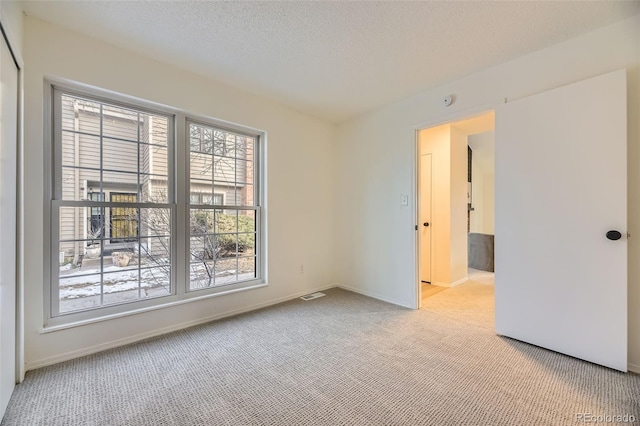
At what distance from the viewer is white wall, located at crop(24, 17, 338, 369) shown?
6.30 feet

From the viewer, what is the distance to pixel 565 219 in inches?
80.9

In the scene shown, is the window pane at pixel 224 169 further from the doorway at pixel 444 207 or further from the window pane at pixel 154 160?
the doorway at pixel 444 207

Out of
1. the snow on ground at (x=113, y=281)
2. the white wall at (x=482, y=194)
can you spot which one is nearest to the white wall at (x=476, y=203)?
Result: the white wall at (x=482, y=194)

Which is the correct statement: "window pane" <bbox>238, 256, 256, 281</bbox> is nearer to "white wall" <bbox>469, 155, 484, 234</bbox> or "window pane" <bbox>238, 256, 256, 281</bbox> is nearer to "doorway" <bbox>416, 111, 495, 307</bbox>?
"doorway" <bbox>416, 111, 495, 307</bbox>

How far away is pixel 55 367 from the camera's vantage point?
6.34 ft

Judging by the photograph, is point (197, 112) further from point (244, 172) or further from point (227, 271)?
point (227, 271)

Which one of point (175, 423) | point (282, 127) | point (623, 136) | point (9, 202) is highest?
point (282, 127)

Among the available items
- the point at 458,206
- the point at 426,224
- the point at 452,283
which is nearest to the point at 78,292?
the point at 426,224

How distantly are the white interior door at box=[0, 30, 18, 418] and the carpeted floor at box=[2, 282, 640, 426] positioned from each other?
0.22 metres

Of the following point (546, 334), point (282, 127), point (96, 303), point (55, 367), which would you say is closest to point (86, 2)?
point (282, 127)

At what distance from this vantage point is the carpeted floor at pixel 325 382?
1474 millimetres

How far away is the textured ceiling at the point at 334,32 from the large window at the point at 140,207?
59cm

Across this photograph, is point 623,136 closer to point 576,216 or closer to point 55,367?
point 576,216

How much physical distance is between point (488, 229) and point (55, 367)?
7065 mm
